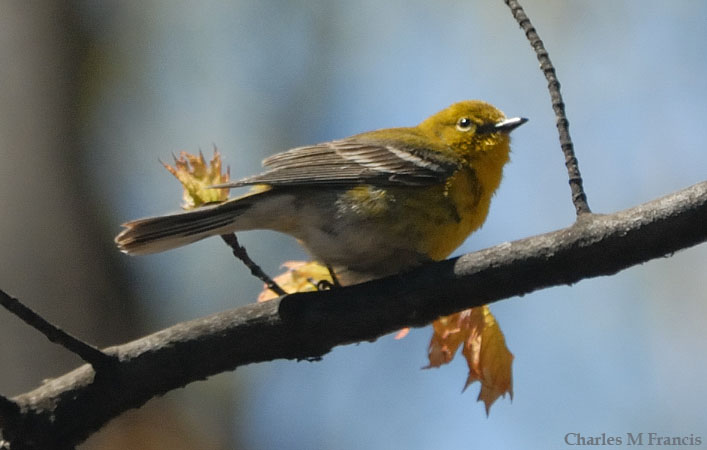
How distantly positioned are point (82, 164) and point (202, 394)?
288 centimetres

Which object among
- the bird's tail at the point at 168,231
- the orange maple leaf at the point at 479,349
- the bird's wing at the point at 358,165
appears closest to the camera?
the orange maple leaf at the point at 479,349

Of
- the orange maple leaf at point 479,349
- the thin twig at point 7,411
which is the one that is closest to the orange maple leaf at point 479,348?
the orange maple leaf at point 479,349

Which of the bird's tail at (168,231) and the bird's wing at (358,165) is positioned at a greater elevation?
the bird's wing at (358,165)

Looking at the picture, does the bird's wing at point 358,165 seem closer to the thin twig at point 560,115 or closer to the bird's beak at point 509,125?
the bird's beak at point 509,125

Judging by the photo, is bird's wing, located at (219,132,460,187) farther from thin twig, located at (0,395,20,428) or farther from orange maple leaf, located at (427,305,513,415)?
thin twig, located at (0,395,20,428)

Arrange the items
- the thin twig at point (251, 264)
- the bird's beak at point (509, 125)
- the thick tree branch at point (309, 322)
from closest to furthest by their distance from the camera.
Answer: the thick tree branch at point (309, 322), the thin twig at point (251, 264), the bird's beak at point (509, 125)

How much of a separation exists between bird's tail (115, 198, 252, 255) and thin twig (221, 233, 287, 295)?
0.06m

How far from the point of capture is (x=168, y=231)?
12.6 ft

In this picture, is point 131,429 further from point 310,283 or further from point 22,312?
point 22,312

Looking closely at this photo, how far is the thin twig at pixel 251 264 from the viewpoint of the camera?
11.5ft

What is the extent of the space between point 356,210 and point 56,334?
1818mm

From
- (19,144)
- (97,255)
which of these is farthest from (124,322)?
(19,144)

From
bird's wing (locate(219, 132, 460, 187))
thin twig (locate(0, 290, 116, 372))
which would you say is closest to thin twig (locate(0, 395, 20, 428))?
thin twig (locate(0, 290, 116, 372))

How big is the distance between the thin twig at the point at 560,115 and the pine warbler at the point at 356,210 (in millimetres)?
1033
